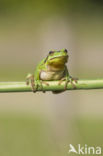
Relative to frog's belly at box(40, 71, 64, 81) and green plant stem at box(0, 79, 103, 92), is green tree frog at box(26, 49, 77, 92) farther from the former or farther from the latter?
green plant stem at box(0, 79, 103, 92)

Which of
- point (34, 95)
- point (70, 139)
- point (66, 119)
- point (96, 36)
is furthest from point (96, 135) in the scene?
point (96, 36)

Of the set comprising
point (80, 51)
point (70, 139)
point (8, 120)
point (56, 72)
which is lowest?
point (70, 139)

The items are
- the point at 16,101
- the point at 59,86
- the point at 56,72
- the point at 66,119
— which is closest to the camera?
the point at 59,86

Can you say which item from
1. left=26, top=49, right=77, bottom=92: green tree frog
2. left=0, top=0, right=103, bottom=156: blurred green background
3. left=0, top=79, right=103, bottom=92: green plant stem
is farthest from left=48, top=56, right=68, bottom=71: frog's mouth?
left=0, top=0, right=103, bottom=156: blurred green background

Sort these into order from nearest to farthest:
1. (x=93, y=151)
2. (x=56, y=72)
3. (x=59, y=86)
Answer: (x=59, y=86), (x=56, y=72), (x=93, y=151)

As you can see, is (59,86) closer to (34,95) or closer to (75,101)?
(75,101)

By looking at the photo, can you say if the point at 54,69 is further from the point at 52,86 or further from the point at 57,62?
the point at 52,86
